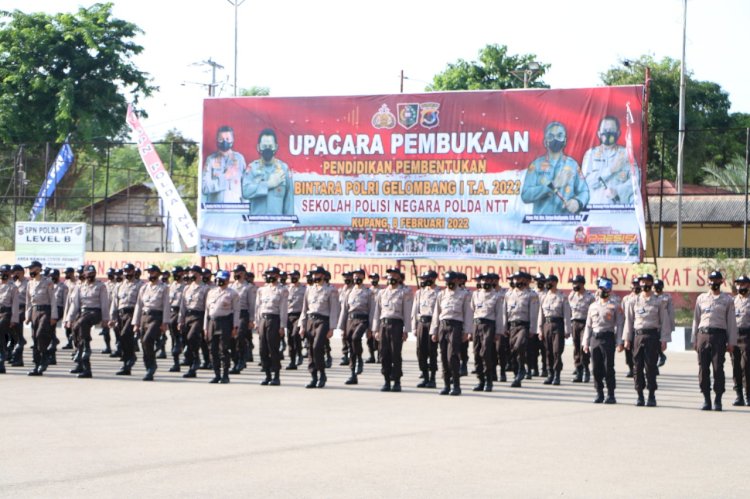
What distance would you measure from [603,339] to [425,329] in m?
2.77

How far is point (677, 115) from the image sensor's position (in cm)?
4750

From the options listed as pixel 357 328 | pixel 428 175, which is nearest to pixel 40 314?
pixel 357 328

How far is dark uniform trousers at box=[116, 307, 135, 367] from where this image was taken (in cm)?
1733

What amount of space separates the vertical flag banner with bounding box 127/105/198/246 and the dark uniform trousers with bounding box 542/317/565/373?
36.0 ft

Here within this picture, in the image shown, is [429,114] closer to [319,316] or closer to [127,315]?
[319,316]

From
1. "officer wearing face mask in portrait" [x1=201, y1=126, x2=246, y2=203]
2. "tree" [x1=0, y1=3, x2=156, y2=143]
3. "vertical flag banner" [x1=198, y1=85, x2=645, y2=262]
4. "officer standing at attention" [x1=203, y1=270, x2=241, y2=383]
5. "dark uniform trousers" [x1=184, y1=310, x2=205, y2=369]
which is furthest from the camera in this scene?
"tree" [x1=0, y1=3, x2=156, y2=143]

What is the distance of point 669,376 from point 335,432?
925 cm

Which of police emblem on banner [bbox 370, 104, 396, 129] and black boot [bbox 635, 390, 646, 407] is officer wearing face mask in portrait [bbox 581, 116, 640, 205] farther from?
black boot [bbox 635, 390, 646, 407]

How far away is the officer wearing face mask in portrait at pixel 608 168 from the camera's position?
23.5 metres

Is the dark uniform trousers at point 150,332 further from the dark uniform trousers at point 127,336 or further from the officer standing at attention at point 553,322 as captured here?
the officer standing at attention at point 553,322

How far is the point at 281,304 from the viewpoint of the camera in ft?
55.0

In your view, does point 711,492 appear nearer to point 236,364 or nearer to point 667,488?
point 667,488

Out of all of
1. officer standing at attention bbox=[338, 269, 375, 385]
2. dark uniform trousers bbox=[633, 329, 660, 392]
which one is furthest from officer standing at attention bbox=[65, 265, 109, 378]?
dark uniform trousers bbox=[633, 329, 660, 392]

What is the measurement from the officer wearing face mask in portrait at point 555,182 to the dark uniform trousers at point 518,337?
22.3ft
